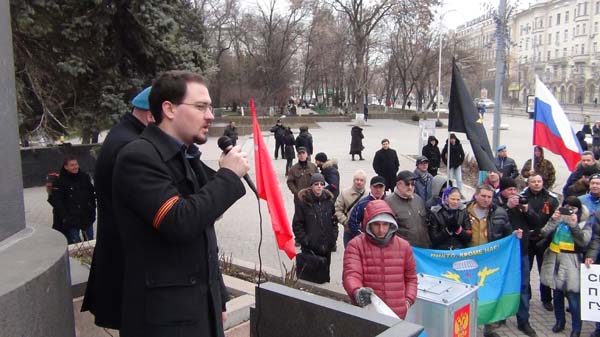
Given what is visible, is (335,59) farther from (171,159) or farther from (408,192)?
(171,159)

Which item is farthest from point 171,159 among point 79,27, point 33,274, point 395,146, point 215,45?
point 215,45

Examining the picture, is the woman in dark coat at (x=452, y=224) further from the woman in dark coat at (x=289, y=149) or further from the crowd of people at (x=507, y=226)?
the woman in dark coat at (x=289, y=149)

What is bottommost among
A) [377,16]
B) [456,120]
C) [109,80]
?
[456,120]

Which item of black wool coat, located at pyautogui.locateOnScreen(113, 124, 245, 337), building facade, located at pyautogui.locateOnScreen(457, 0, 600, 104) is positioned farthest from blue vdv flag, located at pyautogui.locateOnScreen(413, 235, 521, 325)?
building facade, located at pyautogui.locateOnScreen(457, 0, 600, 104)

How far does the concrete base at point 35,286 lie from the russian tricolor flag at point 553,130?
30.7 ft

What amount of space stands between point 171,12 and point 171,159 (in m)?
6.29

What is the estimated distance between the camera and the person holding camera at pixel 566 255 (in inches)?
227

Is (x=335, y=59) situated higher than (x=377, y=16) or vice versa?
(x=377, y=16)

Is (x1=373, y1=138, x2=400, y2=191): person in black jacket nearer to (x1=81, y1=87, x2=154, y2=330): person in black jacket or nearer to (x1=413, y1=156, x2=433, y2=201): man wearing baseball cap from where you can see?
(x1=413, y1=156, x2=433, y2=201): man wearing baseball cap

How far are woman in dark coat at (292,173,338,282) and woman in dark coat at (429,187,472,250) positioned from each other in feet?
5.42

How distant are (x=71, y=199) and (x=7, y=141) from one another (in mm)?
4991

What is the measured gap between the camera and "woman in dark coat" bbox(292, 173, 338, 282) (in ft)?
23.4

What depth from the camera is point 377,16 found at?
4778 centimetres

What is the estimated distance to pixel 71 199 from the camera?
7699 mm
